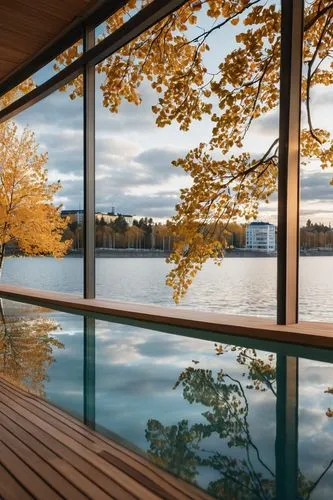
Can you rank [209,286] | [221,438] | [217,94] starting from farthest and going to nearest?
1. [209,286]
2. [217,94]
3. [221,438]

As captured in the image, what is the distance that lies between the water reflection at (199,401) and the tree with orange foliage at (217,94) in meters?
1.33

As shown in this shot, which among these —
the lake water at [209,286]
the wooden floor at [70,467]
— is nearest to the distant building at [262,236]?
the lake water at [209,286]

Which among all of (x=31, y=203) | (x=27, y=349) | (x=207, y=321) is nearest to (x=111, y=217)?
(x=31, y=203)

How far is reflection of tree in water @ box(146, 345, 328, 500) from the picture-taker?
1238 millimetres

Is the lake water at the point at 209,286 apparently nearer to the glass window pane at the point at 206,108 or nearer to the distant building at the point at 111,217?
the distant building at the point at 111,217

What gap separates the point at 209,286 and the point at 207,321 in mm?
10662

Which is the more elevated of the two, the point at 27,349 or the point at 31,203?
the point at 31,203

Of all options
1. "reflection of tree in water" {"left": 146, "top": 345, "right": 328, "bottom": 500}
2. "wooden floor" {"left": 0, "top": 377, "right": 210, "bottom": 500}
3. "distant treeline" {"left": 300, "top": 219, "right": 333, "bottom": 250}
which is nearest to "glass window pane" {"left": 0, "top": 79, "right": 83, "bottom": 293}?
"distant treeline" {"left": 300, "top": 219, "right": 333, "bottom": 250}

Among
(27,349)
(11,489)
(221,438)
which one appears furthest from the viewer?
(27,349)

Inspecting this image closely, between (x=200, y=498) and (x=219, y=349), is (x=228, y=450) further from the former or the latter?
(x=219, y=349)

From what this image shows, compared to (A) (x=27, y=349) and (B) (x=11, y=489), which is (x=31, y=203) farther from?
(B) (x=11, y=489)

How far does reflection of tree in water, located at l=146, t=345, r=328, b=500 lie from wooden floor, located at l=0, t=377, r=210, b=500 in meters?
0.09

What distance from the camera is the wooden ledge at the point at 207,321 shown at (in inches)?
112

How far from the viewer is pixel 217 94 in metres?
4.21
